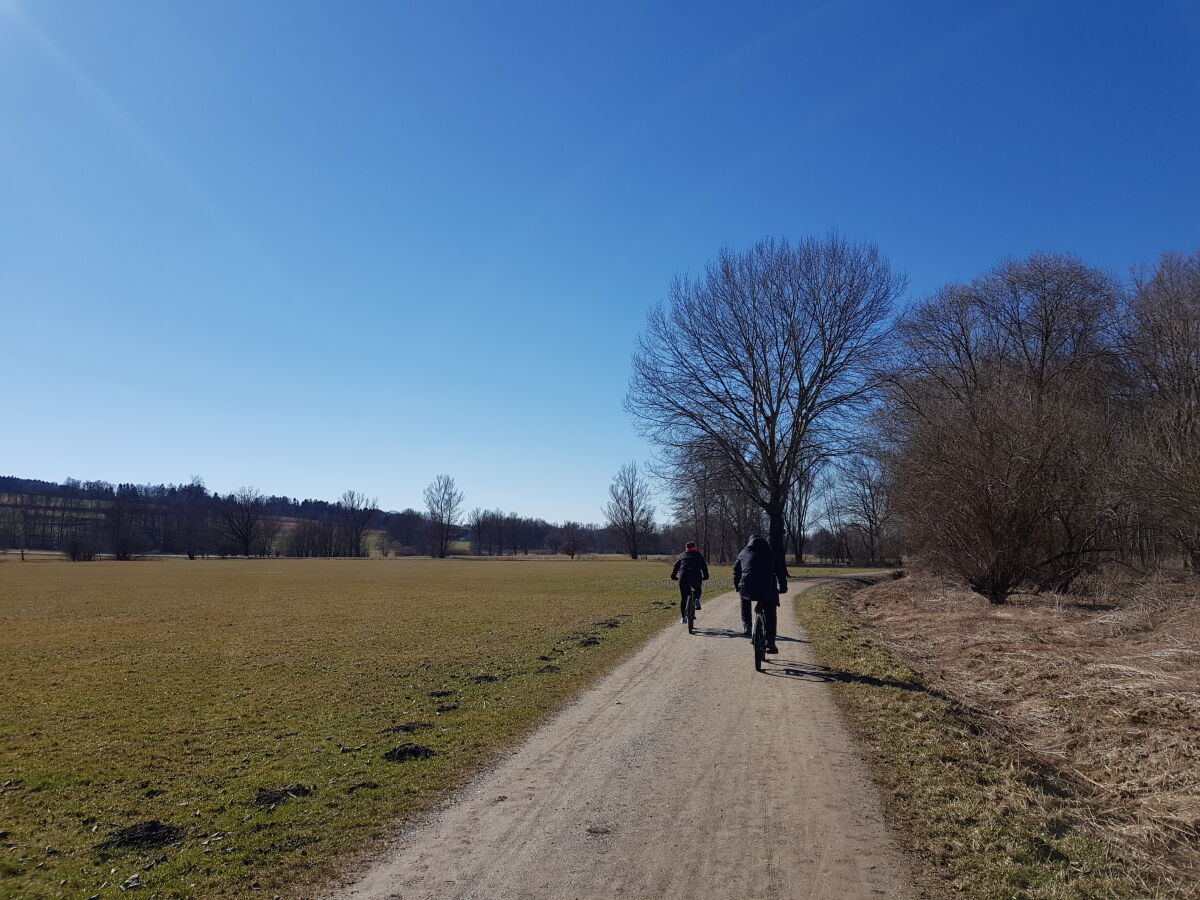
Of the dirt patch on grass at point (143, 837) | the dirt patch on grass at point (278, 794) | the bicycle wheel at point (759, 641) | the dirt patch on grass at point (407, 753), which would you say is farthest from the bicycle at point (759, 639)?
the dirt patch on grass at point (143, 837)

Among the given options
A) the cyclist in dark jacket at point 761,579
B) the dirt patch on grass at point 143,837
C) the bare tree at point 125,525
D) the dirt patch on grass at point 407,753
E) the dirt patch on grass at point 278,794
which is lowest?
the dirt patch on grass at point 143,837

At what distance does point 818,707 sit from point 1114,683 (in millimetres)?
3520

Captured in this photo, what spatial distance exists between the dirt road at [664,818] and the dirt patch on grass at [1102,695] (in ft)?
5.92

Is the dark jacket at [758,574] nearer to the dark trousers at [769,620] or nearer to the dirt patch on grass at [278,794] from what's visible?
the dark trousers at [769,620]

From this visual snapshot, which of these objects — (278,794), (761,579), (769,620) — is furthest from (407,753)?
(769,620)

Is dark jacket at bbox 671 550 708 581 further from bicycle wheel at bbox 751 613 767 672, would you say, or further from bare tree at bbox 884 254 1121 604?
bare tree at bbox 884 254 1121 604

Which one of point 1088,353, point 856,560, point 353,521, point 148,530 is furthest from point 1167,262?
point 148,530

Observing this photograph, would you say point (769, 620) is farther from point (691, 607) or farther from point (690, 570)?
point (691, 607)

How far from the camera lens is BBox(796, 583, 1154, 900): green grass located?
4.36m

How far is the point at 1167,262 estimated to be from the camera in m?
29.7

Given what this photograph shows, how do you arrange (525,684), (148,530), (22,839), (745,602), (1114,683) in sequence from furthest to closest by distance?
1. (148,530)
2. (745,602)
3. (525,684)
4. (1114,683)
5. (22,839)

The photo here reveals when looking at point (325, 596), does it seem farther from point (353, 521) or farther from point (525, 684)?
point (353, 521)

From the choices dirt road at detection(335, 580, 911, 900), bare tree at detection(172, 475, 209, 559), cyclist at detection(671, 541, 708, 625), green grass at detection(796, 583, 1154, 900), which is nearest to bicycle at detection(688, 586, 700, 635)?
cyclist at detection(671, 541, 708, 625)

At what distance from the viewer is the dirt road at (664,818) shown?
14.3 feet
